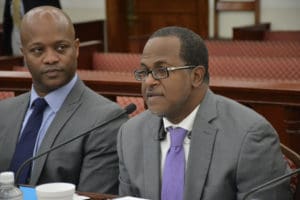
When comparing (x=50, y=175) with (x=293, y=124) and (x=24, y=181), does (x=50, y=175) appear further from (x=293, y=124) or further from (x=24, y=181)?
(x=293, y=124)

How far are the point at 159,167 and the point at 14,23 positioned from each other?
4.60 metres

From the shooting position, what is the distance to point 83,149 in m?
2.58

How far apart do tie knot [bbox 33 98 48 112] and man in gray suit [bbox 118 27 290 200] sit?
630 millimetres

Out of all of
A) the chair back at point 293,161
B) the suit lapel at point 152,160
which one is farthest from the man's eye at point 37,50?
the chair back at point 293,161

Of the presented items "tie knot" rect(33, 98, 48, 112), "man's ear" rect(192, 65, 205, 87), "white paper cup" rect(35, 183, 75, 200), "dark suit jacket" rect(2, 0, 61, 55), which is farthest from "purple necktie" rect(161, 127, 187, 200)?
"dark suit jacket" rect(2, 0, 61, 55)

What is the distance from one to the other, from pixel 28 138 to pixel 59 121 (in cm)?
15

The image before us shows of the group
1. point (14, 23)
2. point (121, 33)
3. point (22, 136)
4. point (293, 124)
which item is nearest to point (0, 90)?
point (22, 136)

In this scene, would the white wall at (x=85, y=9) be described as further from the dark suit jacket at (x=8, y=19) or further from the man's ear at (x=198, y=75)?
the man's ear at (x=198, y=75)

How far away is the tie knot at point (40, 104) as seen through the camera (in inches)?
107

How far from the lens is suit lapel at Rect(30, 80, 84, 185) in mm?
2572

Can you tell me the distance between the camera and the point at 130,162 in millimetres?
2297

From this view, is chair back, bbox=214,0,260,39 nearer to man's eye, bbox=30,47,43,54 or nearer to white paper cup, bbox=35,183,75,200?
man's eye, bbox=30,47,43,54

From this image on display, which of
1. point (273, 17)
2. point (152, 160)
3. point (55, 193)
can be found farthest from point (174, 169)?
point (273, 17)

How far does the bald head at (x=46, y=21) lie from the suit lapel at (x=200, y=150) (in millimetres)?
753
